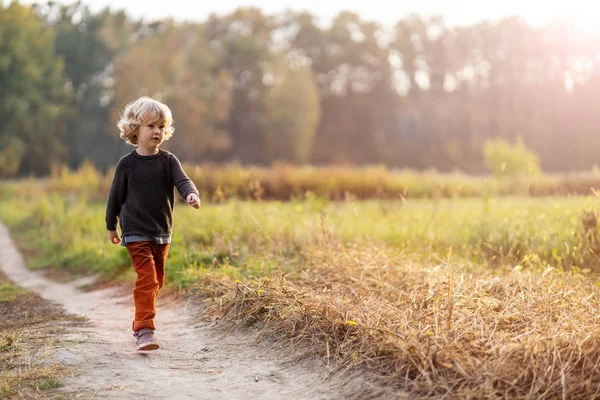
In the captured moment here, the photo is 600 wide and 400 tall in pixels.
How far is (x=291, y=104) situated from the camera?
148 feet

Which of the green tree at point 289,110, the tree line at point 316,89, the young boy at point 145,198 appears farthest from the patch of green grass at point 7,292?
the green tree at point 289,110

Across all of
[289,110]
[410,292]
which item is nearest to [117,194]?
[410,292]

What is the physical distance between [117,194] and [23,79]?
98.3 feet

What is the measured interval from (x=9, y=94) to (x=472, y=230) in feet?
92.8

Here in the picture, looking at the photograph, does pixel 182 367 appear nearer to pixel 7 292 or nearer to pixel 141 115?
pixel 141 115

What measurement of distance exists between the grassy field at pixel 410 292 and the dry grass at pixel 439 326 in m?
0.01

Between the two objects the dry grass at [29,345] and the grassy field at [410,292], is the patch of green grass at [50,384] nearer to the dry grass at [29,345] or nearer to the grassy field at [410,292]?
the dry grass at [29,345]

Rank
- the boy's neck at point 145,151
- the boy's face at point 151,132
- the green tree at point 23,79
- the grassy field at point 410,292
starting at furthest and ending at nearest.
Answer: the green tree at point 23,79 < the boy's neck at point 145,151 < the boy's face at point 151,132 < the grassy field at point 410,292

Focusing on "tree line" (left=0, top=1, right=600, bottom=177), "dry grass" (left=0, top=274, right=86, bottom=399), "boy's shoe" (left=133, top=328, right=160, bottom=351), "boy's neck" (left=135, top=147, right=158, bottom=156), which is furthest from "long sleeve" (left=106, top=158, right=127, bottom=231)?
"tree line" (left=0, top=1, right=600, bottom=177)

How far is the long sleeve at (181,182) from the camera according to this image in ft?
15.8

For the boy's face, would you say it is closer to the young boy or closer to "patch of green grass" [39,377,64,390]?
the young boy

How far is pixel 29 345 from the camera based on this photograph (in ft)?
15.4

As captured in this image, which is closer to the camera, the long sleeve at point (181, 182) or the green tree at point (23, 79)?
the long sleeve at point (181, 182)

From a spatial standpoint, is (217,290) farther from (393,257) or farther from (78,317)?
(393,257)
